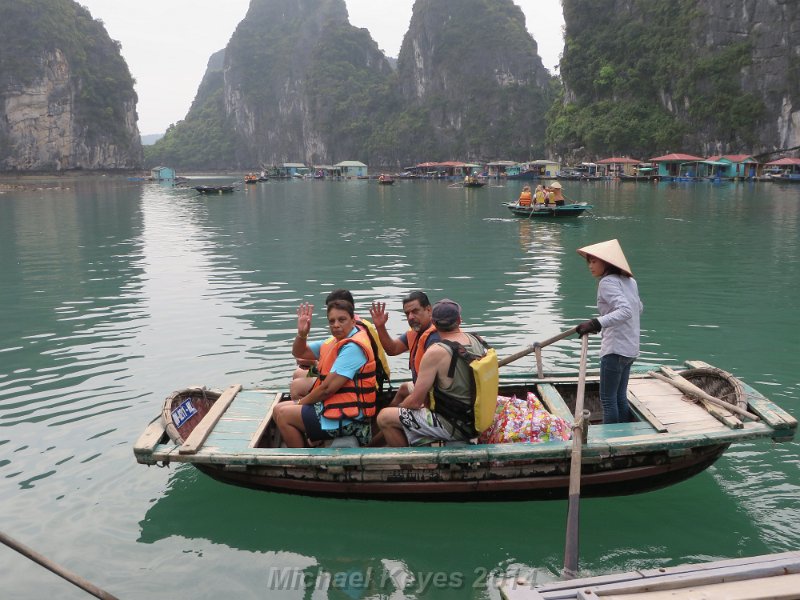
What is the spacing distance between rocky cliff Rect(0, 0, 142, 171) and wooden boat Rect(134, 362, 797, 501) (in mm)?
89211

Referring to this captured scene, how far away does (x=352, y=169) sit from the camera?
102 metres

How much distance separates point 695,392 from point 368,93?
125094 millimetres

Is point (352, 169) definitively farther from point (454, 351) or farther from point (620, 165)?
point (454, 351)

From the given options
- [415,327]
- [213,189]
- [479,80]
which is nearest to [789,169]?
[213,189]

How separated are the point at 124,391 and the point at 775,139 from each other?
6001cm

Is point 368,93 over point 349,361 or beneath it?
over

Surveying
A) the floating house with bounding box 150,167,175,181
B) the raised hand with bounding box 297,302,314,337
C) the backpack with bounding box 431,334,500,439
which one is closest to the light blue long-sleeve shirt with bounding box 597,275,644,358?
the backpack with bounding box 431,334,500,439

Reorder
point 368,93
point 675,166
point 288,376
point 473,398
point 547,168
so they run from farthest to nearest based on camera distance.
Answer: point 368,93, point 547,168, point 675,166, point 288,376, point 473,398

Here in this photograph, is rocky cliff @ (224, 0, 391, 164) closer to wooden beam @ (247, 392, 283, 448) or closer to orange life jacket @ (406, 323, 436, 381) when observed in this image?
wooden beam @ (247, 392, 283, 448)

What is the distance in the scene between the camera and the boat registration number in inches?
205

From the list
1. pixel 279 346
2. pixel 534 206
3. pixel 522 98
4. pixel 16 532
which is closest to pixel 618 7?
pixel 522 98

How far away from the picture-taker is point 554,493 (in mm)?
4785

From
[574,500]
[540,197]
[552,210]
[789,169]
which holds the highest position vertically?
[789,169]

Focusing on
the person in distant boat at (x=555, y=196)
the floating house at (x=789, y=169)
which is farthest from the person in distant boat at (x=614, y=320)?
the floating house at (x=789, y=169)
